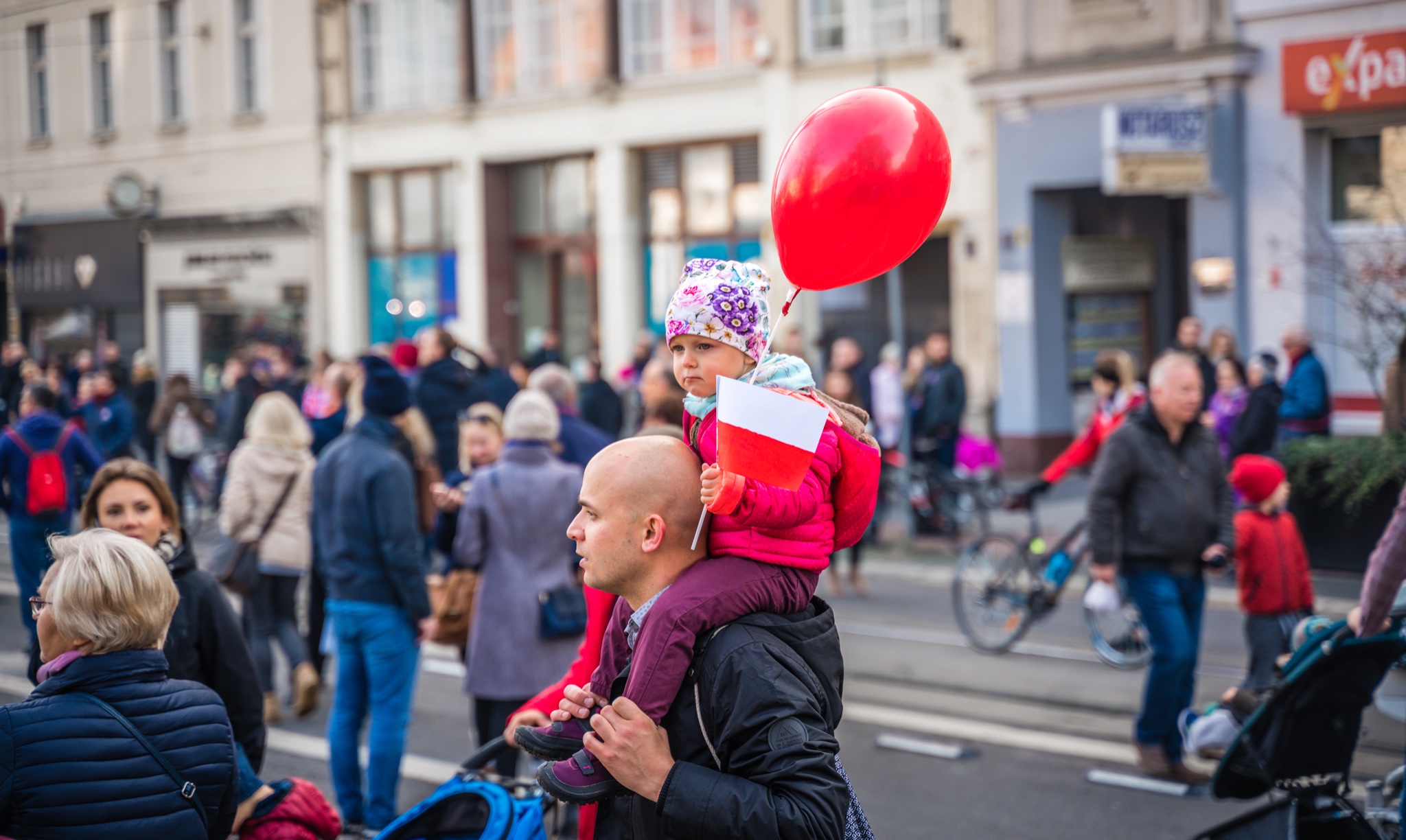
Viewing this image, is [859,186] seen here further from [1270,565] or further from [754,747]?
[1270,565]

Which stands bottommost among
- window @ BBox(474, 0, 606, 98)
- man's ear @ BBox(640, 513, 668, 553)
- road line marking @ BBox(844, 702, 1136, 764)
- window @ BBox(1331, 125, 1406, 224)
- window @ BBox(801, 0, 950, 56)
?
road line marking @ BBox(844, 702, 1136, 764)

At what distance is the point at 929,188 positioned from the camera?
2.62 meters

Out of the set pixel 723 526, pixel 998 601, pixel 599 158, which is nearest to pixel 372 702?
pixel 723 526

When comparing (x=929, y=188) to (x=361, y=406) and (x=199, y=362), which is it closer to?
(x=361, y=406)

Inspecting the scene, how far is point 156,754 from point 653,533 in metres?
1.30

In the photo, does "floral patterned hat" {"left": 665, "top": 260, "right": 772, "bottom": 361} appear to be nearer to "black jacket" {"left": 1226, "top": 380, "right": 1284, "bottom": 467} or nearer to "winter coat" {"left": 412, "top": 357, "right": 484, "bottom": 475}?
"winter coat" {"left": 412, "top": 357, "right": 484, "bottom": 475}

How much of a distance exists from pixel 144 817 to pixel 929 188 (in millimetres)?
2182

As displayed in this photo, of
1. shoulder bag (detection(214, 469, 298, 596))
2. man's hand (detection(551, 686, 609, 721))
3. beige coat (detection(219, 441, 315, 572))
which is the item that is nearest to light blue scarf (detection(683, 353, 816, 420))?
man's hand (detection(551, 686, 609, 721))

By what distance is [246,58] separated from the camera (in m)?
25.4

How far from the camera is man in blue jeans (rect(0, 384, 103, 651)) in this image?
8.30m

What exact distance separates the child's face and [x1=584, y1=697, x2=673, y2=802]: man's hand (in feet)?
2.19

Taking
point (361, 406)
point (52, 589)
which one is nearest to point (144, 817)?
point (52, 589)

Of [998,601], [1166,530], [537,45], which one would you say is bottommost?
[998,601]

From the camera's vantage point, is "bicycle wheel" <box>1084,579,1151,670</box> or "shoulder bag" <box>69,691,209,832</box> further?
"bicycle wheel" <box>1084,579,1151,670</box>
